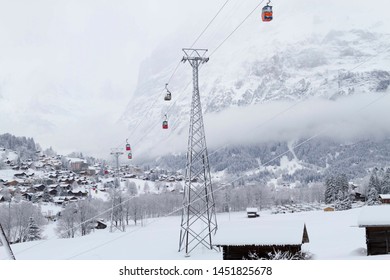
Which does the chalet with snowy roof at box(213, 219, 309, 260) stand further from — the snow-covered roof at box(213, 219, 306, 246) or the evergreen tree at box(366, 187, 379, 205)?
the evergreen tree at box(366, 187, 379, 205)

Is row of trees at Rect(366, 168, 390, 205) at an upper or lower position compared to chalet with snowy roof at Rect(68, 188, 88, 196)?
lower

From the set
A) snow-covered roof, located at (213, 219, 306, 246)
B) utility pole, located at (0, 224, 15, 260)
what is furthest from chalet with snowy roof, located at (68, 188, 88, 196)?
utility pole, located at (0, 224, 15, 260)

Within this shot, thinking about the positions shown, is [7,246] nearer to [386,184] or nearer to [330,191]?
→ [386,184]

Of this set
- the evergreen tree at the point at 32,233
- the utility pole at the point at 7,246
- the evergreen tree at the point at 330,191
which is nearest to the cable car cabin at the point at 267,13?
the utility pole at the point at 7,246

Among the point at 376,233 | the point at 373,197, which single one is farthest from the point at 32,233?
the point at 373,197

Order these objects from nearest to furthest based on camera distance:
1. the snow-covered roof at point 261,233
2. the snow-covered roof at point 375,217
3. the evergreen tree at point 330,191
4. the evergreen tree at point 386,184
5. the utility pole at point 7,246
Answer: the utility pole at point 7,246
the snow-covered roof at point 261,233
the snow-covered roof at point 375,217
the evergreen tree at point 386,184
the evergreen tree at point 330,191

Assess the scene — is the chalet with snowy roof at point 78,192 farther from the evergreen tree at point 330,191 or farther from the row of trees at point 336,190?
the row of trees at point 336,190
